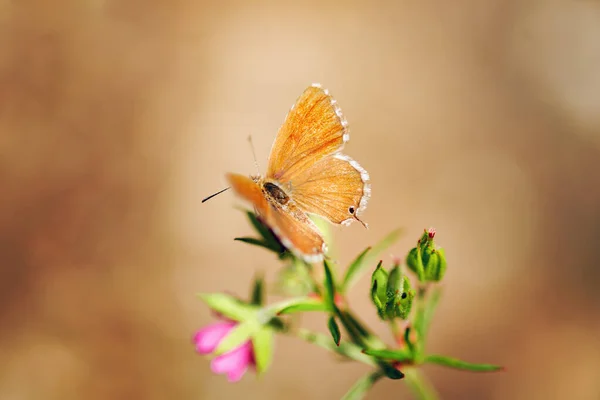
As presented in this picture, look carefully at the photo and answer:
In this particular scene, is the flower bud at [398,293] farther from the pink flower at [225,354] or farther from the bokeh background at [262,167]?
the bokeh background at [262,167]

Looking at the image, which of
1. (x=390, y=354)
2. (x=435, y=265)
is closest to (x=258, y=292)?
(x=390, y=354)

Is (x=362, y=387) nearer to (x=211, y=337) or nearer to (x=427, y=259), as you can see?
(x=427, y=259)

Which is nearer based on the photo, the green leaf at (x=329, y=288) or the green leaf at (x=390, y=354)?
the green leaf at (x=390, y=354)

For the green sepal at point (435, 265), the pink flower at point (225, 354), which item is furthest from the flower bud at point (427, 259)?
the pink flower at point (225, 354)

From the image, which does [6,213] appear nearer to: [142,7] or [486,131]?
[142,7]

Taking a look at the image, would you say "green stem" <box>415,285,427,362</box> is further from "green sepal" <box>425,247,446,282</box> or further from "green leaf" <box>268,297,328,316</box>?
"green leaf" <box>268,297,328,316</box>
